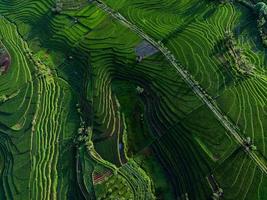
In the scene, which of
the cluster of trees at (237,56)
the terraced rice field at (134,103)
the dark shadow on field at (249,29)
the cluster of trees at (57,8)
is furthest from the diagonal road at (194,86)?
the dark shadow on field at (249,29)

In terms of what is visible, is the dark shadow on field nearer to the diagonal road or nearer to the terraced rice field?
the terraced rice field

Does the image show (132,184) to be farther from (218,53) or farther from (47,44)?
(47,44)

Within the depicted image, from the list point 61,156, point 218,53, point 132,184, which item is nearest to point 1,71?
point 61,156

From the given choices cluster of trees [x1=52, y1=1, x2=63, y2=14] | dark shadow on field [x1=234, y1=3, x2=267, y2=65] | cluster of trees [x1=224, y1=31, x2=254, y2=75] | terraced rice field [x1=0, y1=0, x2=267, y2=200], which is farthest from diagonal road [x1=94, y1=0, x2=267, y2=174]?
dark shadow on field [x1=234, y1=3, x2=267, y2=65]

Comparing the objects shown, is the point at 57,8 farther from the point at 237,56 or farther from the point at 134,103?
the point at 237,56

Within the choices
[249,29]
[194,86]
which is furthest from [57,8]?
[249,29]

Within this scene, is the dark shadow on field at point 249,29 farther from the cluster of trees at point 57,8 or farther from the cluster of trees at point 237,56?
the cluster of trees at point 57,8
